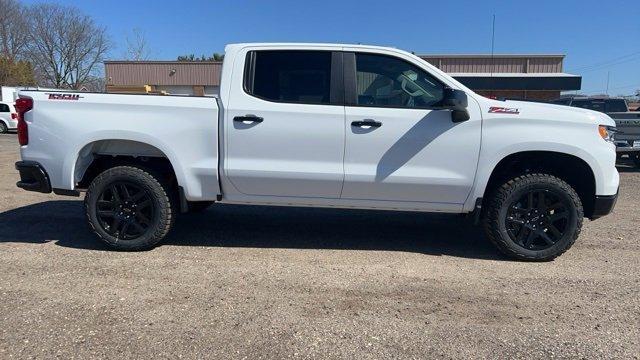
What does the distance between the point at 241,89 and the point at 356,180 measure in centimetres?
141

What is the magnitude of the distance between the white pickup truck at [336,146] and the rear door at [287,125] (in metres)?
0.01

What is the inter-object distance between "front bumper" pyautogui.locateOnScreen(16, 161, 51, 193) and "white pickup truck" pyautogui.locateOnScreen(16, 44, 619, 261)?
0.01 metres

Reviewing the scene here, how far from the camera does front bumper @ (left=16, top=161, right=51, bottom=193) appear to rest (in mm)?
4930

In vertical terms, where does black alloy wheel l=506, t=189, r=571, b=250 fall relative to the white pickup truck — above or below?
below

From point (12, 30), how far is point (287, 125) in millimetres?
62182

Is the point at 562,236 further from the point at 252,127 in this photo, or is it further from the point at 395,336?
the point at 252,127

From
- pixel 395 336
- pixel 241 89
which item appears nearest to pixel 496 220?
pixel 395 336

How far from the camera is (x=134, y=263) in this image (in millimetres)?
4676

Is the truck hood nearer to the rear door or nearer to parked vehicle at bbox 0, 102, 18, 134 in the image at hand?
the rear door

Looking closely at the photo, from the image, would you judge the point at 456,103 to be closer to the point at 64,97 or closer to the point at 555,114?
the point at 555,114

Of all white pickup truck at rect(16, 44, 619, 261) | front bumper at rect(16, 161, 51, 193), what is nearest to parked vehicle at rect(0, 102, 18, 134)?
front bumper at rect(16, 161, 51, 193)

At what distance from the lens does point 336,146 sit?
4.70m

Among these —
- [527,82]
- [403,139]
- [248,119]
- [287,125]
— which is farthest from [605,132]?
[527,82]

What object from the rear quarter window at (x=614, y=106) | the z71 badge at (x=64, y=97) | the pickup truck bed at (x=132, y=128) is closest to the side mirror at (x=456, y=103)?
the pickup truck bed at (x=132, y=128)
